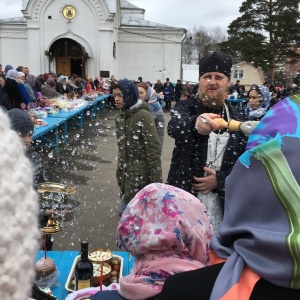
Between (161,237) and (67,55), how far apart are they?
26.8 metres

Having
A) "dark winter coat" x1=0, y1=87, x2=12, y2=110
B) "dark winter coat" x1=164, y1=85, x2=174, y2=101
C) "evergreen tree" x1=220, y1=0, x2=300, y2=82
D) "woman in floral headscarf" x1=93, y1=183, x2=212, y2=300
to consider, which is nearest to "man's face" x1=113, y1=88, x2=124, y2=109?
"woman in floral headscarf" x1=93, y1=183, x2=212, y2=300

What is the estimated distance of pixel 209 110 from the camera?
8.53ft

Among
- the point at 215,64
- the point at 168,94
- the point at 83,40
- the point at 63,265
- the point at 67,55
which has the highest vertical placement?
the point at 83,40

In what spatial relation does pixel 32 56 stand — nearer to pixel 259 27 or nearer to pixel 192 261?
pixel 259 27

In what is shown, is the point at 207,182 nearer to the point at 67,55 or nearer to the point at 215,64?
the point at 215,64

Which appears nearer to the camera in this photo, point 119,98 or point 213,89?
point 213,89

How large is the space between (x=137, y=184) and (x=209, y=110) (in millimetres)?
1501

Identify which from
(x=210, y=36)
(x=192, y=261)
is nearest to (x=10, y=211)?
(x=192, y=261)

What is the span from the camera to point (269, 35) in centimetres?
3553

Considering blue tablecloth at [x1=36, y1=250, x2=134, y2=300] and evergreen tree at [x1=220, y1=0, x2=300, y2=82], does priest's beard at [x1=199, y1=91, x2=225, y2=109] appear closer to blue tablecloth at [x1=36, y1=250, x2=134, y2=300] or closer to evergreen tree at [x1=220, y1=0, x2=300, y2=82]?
blue tablecloth at [x1=36, y1=250, x2=134, y2=300]

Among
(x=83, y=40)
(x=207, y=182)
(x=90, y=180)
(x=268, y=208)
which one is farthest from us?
(x=83, y=40)

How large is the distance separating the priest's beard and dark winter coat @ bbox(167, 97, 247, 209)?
3 centimetres

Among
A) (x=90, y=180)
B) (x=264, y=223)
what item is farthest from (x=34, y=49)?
(x=264, y=223)

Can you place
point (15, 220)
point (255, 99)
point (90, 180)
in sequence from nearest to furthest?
point (15, 220) < point (255, 99) < point (90, 180)
